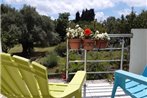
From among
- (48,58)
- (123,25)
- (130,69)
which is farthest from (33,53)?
(123,25)

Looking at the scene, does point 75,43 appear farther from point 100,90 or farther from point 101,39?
point 100,90

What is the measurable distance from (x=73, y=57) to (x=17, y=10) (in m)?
1.71

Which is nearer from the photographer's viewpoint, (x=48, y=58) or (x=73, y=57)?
(x=73, y=57)

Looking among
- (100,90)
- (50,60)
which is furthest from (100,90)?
(50,60)

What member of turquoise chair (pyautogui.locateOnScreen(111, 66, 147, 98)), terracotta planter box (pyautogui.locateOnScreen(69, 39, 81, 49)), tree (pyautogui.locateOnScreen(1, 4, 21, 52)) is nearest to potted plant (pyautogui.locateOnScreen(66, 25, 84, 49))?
terracotta planter box (pyautogui.locateOnScreen(69, 39, 81, 49))

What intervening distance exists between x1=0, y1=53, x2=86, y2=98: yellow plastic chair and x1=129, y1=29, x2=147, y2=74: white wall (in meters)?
2.82

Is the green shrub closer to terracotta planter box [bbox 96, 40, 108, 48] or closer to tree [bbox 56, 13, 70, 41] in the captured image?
tree [bbox 56, 13, 70, 41]

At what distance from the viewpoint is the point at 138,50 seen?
17.2ft

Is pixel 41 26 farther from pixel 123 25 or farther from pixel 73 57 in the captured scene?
pixel 123 25

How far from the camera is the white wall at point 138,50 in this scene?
513 cm

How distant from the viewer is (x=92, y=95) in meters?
4.12

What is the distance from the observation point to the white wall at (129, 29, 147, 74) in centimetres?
513

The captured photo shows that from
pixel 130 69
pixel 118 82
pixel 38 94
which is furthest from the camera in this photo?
pixel 130 69

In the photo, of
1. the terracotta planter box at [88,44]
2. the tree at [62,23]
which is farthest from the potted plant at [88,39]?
the tree at [62,23]
